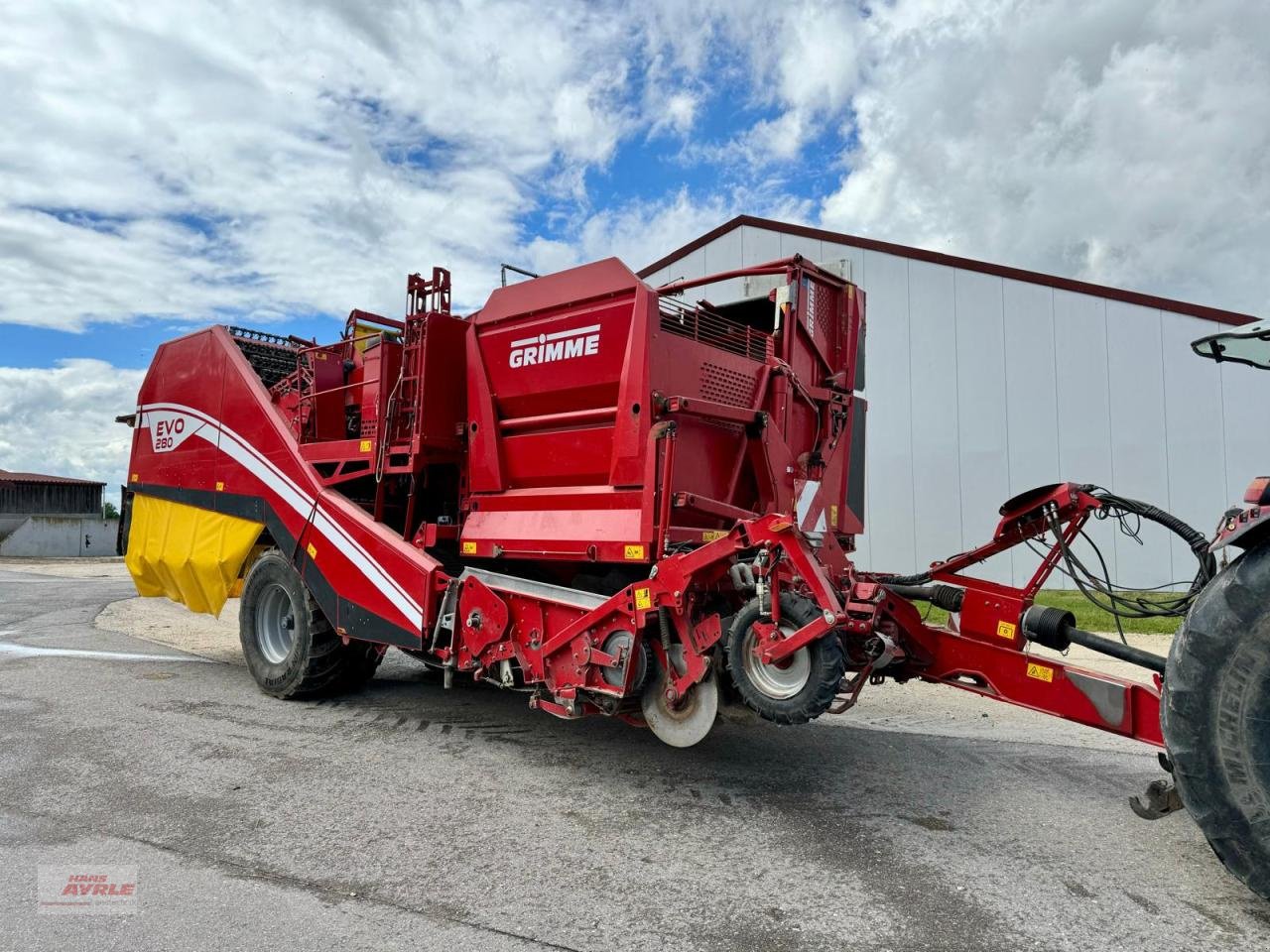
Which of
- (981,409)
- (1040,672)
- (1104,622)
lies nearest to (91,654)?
(1040,672)

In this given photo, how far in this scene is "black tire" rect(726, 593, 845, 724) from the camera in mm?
3830

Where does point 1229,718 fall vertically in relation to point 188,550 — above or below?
below

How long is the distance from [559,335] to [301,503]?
254cm

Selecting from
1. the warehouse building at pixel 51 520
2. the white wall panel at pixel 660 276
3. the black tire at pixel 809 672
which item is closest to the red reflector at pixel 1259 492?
the black tire at pixel 809 672

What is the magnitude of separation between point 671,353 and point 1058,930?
312 centimetres

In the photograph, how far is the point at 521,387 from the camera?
538cm

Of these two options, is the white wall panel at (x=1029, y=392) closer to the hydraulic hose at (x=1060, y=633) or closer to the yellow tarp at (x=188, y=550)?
the hydraulic hose at (x=1060, y=633)

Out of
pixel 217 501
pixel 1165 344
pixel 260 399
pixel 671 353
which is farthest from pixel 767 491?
pixel 1165 344

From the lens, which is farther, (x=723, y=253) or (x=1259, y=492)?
(x=723, y=253)

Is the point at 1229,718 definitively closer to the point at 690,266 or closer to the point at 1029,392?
the point at 1029,392

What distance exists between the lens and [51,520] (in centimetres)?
3072

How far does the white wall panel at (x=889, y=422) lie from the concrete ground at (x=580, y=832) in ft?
27.7

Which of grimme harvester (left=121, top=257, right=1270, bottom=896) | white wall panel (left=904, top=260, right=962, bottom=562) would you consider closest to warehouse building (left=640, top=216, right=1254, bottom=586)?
white wall panel (left=904, top=260, right=962, bottom=562)

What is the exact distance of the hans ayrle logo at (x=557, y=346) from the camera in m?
4.99
